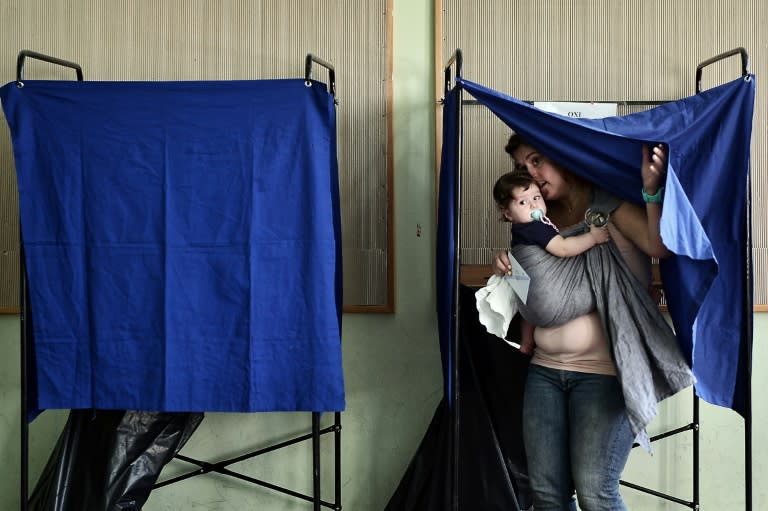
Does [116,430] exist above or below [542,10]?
below

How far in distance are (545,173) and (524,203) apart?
14 centimetres

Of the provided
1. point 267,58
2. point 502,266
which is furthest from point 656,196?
point 267,58

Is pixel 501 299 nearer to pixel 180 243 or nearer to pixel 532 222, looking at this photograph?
pixel 532 222

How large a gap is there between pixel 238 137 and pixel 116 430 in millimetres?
968

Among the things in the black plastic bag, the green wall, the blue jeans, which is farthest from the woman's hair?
the black plastic bag

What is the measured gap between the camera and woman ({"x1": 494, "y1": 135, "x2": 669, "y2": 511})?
1.64 m

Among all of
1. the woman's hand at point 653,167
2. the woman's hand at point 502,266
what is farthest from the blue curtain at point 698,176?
the woman's hand at point 502,266

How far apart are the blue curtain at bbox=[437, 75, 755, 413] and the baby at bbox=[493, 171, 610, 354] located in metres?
0.12

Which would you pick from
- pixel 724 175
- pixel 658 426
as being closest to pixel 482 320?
pixel 724 175

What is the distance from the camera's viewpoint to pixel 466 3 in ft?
7.52

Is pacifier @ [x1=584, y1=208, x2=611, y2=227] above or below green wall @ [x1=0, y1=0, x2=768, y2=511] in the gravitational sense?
above

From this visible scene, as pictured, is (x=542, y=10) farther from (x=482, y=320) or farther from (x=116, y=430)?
(x=116, y=430)

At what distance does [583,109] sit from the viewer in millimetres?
2252

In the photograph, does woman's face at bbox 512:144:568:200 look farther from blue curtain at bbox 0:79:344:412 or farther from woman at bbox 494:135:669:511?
blue curtain at bbox 0:79:344:412
